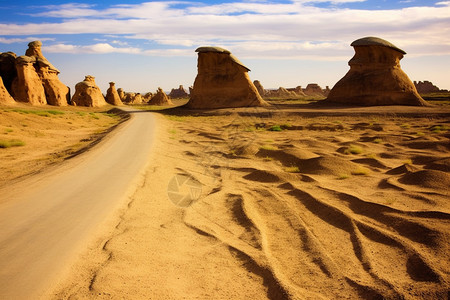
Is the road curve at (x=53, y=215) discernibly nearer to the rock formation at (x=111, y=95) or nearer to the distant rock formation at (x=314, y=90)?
the rock formation at (x=111, y=95)

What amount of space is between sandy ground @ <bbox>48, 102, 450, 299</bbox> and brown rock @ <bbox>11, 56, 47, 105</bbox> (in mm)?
35607

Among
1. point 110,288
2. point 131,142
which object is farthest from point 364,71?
point 110,288

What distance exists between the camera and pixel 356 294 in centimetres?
347

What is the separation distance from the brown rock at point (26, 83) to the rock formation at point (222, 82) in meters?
19.9

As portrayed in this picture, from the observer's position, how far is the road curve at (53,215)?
11.3ft

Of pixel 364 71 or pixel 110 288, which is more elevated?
pixel 364 71

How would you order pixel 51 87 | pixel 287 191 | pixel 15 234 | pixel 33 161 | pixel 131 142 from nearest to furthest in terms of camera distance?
pixel 15 234 < pixel 287 191 < pixel 33 161 < pixel 131 142 < pixel 51 87

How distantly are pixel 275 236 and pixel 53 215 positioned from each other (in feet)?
12.2

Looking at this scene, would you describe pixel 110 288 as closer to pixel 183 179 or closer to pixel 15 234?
pixel 15 234

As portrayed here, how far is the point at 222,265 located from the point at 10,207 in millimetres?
4084

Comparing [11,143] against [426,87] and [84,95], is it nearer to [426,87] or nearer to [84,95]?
[84,95]

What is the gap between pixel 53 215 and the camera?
506cm

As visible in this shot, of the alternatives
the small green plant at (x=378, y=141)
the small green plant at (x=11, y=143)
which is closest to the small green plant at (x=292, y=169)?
the small green plant at (x=378, y=141)

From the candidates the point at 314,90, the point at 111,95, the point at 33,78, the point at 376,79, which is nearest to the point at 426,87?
the point at 314,90
